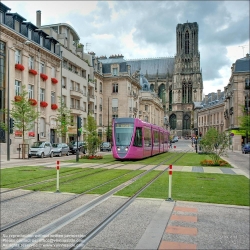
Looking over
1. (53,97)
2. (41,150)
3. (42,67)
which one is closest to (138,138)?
(41,150)

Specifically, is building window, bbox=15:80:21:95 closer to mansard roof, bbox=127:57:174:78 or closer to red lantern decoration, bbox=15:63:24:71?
red lantern decoration, bbox=15:63:24:71

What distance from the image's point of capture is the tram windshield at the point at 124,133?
23.4 m

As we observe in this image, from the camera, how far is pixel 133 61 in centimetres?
13988

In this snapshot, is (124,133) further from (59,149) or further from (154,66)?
(154,66)

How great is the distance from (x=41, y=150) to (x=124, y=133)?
976cm

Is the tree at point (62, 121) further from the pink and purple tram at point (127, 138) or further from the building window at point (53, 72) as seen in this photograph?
the pink and purple tram at point (127, 138)

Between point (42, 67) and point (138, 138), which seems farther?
point (42, 67)

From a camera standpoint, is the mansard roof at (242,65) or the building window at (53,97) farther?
the mansard roof at (242,65)

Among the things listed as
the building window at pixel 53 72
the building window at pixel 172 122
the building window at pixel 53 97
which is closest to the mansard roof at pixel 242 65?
the building window at pixel 53 72

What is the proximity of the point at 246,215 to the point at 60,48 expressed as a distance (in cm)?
4178

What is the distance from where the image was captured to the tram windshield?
76.6 feet

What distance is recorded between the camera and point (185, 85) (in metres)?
131

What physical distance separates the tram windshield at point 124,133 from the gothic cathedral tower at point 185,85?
107 meters

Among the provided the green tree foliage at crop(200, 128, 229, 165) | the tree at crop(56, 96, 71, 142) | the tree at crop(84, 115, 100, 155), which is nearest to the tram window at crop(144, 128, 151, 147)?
the tree at crop(84, 115, 100, 155)
